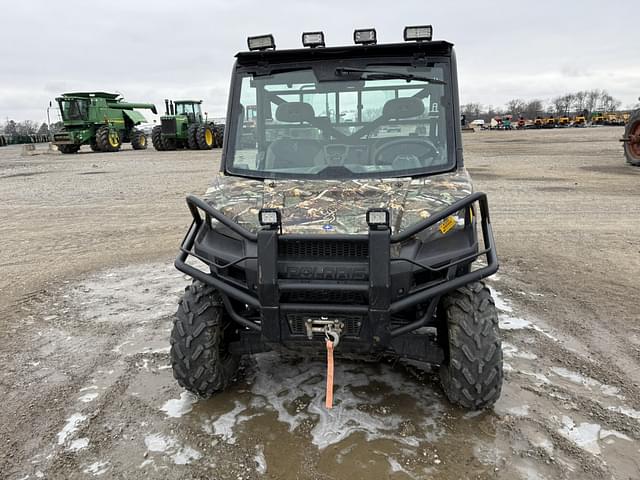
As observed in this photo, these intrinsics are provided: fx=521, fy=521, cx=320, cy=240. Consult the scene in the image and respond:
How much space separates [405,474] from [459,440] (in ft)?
1.43

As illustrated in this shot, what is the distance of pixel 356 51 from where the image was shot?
3.63m

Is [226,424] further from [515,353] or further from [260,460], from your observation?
[515,353]

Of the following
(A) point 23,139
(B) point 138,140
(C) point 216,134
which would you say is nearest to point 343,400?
(C) point 216,134

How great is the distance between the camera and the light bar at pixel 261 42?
12.1 ft

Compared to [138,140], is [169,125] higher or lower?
higher

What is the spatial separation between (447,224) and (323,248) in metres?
0.74

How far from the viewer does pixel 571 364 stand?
385 cm

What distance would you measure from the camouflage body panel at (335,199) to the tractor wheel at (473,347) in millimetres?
563

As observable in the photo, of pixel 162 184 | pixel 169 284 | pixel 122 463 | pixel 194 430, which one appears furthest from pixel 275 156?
pixel 162 184

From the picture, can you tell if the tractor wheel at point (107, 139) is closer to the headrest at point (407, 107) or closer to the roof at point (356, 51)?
the roof at point (356, 51)

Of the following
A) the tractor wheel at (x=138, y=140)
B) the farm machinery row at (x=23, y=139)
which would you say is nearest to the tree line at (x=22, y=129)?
the farm machinery row at (x=23, y=139)

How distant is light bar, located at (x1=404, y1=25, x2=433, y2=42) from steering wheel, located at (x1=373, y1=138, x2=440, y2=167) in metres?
0.67

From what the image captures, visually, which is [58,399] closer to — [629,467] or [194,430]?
[194,430]

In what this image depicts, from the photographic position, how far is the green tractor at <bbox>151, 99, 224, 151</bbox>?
91.3ft
